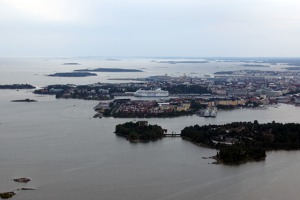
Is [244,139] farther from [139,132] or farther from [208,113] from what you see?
[208,113]

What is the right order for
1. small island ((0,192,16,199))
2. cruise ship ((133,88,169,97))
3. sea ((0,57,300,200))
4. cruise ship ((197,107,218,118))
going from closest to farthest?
small island ((0,192,16,199))
sea ((0,57,300,200))
cruise ship ((197,107,218,118))
cruise ship ((133,88,169,97))

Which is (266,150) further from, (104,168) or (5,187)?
(5,187)

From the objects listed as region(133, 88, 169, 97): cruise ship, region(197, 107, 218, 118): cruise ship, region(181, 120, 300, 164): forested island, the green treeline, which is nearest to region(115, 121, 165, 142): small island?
the green treeline

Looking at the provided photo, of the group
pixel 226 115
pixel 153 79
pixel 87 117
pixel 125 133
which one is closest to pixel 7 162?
pixel 125 133

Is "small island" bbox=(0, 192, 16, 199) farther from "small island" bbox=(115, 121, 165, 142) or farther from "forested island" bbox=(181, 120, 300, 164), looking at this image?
"small island" bbox=(115, 121, 165, 142)

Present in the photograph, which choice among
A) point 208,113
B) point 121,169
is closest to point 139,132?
point 121,169

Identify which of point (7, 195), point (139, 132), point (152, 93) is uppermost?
point (152, 93)

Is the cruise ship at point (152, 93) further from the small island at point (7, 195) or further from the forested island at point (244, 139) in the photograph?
the small island at point (7, 195)

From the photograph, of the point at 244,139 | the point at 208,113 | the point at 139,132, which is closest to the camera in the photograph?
the point at 244,139
